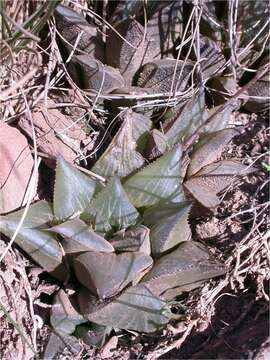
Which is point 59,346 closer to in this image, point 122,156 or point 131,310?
point 131,310

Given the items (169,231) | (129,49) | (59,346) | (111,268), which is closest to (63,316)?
(59,346)

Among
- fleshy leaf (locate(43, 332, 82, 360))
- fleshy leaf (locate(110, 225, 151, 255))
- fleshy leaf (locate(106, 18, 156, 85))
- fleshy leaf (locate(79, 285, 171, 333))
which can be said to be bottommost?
fleshy leaf (locate(43, 332, 82, 360))

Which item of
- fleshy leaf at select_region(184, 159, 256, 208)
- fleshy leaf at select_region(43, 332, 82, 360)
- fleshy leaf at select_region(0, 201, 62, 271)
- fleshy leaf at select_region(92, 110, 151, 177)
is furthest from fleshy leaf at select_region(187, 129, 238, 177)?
fleshy leaf at select_region(43, 332, 82, 360)

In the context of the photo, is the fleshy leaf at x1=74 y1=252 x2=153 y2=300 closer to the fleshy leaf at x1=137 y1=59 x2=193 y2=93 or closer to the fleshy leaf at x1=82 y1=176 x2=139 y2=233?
the fleshy leaf at x1=82 y1=176 x2=139 y2=233

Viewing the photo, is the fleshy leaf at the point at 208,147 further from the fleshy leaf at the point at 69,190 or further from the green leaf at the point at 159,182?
the fleshy leaf at the point at 69,190

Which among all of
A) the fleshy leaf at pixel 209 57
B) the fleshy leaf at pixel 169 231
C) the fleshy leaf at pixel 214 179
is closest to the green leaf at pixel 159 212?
the fleshy leaf at pixel 169 231

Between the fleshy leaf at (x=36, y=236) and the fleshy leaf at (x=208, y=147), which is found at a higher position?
the fleshy leaf at (x=208, y=147)
